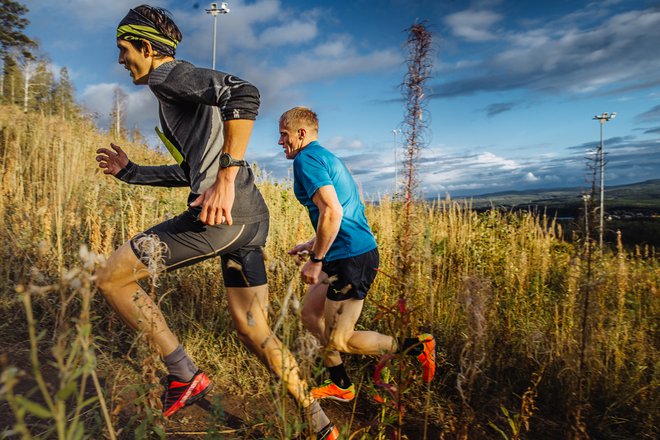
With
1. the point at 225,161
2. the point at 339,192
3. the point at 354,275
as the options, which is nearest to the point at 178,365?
the point at 354,275

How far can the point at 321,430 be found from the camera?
7.38 feet

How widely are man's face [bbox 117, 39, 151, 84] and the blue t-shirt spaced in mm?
996

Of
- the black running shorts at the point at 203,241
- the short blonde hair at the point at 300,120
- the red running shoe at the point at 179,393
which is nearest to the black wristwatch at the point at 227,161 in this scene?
the black running shorts at the point at 203,241

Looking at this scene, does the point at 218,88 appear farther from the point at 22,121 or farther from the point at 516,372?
the point at 22,121

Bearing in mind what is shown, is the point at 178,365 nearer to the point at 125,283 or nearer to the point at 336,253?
the point at 125,283

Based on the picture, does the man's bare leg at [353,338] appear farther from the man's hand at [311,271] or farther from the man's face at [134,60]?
the man's face at [134,60]

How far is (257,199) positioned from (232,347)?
1.65m

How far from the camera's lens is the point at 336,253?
2891 millimetres

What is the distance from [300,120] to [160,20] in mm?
1040

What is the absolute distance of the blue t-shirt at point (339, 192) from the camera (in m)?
2.73

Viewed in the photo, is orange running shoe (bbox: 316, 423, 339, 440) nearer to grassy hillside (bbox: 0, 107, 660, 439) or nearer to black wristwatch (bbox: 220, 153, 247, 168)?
grassy hillside (bbox: 0, 107, 660, 439)

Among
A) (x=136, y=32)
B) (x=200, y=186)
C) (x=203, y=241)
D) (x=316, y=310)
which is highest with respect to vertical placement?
(x=136, y=32)

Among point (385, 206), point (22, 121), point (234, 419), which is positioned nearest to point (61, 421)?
point (234, 419)

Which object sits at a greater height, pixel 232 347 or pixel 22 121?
pixel 22 121
